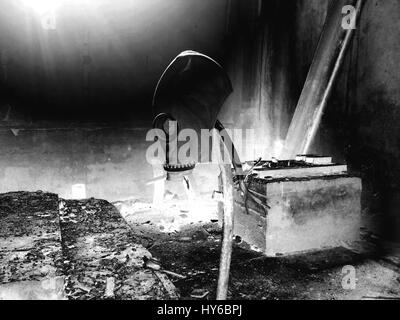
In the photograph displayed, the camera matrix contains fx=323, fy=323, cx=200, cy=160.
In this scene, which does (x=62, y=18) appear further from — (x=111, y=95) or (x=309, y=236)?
(x=309, y=236)

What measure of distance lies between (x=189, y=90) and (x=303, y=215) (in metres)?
2.89

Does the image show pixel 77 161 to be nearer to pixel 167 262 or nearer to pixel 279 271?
pixel 167 262

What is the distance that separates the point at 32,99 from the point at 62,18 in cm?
162

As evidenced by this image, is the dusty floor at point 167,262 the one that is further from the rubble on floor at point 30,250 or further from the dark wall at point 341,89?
the dark wall at point 341,89

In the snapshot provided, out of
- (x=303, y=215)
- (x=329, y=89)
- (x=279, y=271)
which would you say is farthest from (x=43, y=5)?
(x=279, y=271)

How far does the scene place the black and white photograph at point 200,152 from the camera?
1.99m

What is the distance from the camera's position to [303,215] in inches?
159

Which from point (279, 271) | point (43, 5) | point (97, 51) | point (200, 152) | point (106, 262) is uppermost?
point (43, 5)

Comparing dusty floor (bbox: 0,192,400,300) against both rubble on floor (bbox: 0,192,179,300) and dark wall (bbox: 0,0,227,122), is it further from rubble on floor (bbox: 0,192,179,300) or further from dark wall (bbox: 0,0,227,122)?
dark wall (bbox: 0,0,227,122)

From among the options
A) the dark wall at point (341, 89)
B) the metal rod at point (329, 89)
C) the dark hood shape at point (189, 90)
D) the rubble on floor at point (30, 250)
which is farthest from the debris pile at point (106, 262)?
the metal rod at point (329, 89)

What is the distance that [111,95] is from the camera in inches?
260

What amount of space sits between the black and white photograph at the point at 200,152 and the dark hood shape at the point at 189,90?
0.04 feet

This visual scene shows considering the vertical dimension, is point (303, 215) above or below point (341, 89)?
below
